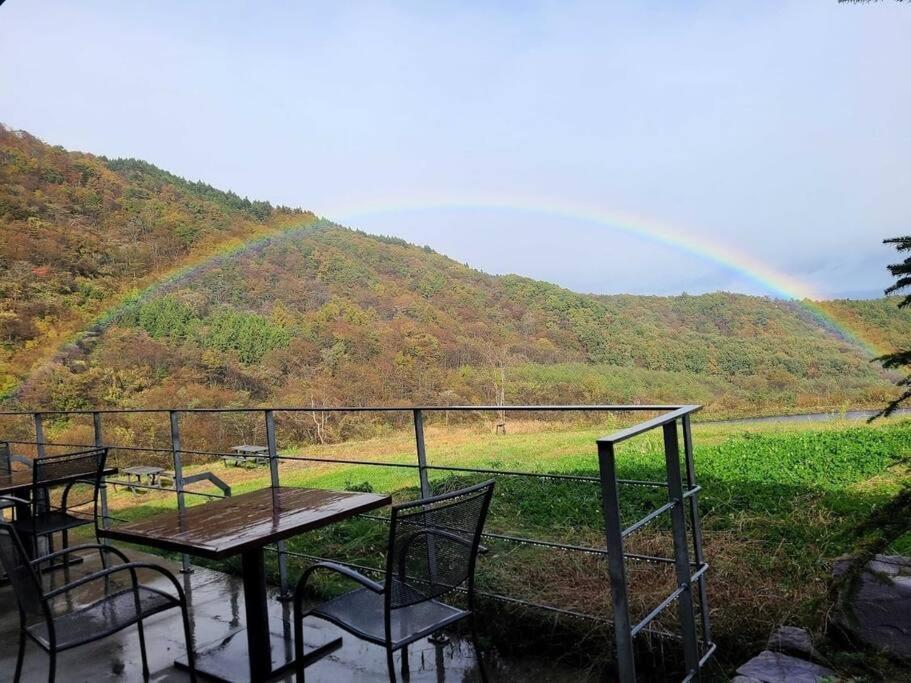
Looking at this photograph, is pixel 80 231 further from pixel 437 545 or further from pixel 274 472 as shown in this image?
pixel 437 545

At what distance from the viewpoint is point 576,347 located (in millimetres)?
27156

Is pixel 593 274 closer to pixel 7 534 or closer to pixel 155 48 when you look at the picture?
pixel 155 48

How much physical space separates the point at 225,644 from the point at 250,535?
0.99m

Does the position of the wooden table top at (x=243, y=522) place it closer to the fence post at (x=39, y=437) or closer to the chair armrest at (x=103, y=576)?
the chair armrest at (x=103, y=576)

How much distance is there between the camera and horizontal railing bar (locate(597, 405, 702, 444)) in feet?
5.10

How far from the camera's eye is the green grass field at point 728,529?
8.86 ft

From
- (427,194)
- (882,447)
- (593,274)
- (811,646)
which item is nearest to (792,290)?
(593,274)

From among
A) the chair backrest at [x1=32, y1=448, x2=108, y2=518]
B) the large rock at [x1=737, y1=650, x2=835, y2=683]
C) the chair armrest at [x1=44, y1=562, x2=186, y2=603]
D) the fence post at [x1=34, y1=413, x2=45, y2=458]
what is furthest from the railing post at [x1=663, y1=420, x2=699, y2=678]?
the fence post at [x1=34, y1=413, x2=45, y2=458]

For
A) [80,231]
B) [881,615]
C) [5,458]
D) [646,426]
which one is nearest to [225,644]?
[646,426]

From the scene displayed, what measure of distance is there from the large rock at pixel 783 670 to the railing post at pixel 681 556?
0.61ft

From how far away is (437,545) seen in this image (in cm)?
190

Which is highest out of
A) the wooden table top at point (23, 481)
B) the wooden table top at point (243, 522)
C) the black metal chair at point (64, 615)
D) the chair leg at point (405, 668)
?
the wooden table top at point (23, 481)

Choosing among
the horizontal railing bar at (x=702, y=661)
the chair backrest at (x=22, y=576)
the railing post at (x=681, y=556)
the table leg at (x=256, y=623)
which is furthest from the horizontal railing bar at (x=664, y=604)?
the chair backrest at (x=22, y=576)

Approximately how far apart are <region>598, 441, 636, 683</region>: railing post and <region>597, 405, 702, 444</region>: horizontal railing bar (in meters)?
0.04
